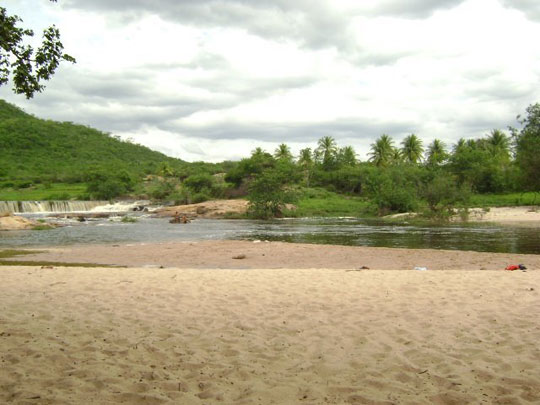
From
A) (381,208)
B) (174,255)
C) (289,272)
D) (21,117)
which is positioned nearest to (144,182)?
(21,117)

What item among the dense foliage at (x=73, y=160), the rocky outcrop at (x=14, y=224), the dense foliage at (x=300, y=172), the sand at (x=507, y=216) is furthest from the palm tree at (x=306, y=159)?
the rocky outcrop at (x=14, y=224)

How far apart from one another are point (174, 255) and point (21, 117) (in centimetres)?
10918

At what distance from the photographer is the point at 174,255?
21.3 meters

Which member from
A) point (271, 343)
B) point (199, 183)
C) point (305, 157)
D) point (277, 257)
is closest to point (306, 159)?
point (305, 157)

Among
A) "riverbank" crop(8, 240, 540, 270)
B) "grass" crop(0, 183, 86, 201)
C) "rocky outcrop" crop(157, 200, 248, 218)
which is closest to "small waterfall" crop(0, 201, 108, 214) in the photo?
"rocky outcrop" crop(157, 200, 248, 218)

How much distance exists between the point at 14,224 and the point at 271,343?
35819 mm

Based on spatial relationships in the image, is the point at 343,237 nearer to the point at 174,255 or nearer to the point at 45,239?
the point at 174,255

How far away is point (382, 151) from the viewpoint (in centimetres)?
Result: 9588

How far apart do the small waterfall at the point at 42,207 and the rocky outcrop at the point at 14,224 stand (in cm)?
1903

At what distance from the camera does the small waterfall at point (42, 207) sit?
5633 cm

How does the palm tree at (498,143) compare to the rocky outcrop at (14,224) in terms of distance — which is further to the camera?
the palm tree at (498,143)

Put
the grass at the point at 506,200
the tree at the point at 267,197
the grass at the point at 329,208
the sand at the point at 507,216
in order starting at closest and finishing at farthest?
the sand at the point at 507,216
the tree at the point at 267,197
the grass at the point at 329,208
the grass at the point at 506,200

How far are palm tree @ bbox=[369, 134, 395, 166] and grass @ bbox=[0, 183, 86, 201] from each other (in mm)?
55444

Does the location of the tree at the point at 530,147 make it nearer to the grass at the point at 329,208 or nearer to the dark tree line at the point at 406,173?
the dark tree line at the point at 406,173
